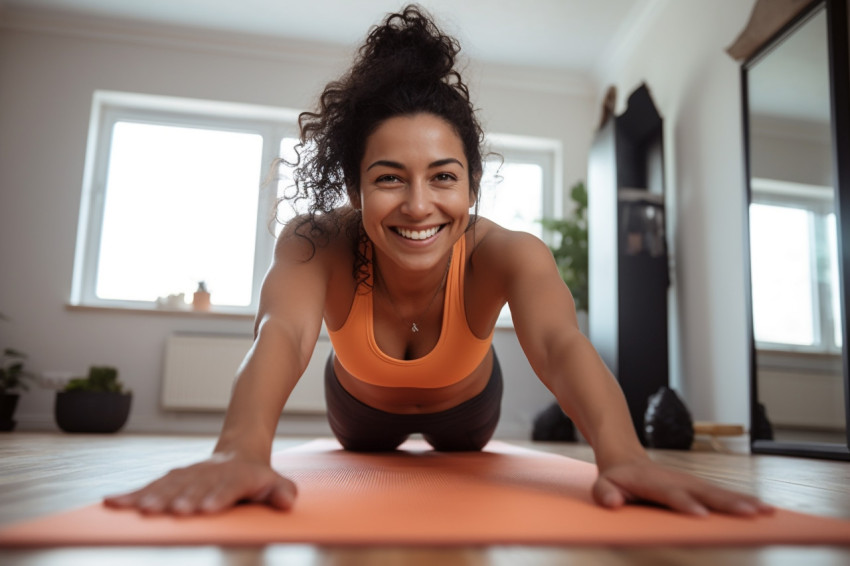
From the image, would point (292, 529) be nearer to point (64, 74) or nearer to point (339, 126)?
point (339, 126)

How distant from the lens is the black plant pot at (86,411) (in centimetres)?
343

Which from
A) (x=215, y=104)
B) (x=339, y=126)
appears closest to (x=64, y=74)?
(x=215, y=104)

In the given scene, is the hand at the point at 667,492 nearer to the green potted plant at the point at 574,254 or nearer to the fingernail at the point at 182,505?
the fingernail at the point at 182,505

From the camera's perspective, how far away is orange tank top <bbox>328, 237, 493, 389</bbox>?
1385mm

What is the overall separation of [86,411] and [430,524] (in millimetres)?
3268

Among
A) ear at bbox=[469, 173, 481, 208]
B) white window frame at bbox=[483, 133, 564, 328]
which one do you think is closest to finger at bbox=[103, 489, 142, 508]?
ear at bbox=[469, 173, 481, 208]

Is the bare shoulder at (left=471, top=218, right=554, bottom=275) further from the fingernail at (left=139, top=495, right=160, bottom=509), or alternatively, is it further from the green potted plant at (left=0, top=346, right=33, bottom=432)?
the green potted plant at (left=0, top=346, right=33, bottom=432)

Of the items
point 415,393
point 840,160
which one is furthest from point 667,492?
point 840,160

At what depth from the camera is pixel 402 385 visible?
5.01 feet

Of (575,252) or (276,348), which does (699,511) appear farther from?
(575,252)

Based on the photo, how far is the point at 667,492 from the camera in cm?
77

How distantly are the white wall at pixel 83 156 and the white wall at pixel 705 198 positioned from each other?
113cm

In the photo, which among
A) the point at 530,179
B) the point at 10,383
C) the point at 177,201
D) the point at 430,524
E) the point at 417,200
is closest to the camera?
the point at 430,524

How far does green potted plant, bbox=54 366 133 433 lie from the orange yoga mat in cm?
295
